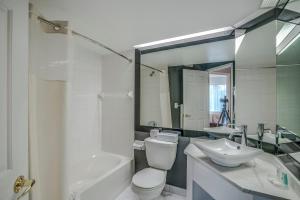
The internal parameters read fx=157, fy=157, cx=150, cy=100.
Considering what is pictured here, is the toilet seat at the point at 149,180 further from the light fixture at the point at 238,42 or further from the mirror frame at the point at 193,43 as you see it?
the light fixture at the point at 238,42

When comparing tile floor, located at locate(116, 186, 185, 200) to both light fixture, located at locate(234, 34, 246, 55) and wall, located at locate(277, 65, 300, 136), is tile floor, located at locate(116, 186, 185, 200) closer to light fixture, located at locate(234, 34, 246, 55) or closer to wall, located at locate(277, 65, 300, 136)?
wall, located at locate(277, 65, 300, 136)

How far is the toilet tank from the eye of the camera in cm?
206

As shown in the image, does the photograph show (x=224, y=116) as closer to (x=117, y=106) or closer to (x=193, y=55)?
(x=193, y=55)

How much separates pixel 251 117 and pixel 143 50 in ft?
5.94

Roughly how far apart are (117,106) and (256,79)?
6.63ft

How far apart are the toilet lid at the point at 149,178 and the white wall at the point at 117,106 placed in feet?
2.02

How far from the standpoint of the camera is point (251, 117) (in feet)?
5.45

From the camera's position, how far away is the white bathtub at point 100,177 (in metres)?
1.68

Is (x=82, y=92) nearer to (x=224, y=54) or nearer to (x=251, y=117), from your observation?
(x=224, y=54)

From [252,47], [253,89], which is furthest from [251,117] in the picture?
[252,47]

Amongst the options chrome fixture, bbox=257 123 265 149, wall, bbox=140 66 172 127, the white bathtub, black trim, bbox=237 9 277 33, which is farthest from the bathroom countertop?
black trim, bbox=237 9 277 33

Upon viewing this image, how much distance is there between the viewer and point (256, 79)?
64.2 inches

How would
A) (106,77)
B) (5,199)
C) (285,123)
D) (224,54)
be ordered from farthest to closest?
1. (106,77)
2. (224,54)
3. (285,123)
4. (5,199)

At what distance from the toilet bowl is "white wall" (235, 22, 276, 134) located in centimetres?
115
